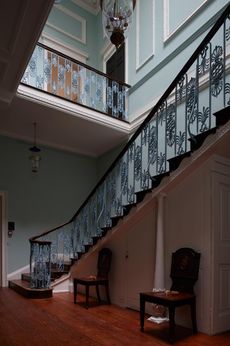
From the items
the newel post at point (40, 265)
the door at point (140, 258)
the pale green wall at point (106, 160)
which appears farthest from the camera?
the pale green wall at point (106, 160)

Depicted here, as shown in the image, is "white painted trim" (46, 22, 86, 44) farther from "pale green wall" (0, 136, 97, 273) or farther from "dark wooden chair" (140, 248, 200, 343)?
"dark wooden chair" (140, 248, 200, 343)

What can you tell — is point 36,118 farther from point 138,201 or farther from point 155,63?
point 138,201

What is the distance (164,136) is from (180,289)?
258 cm

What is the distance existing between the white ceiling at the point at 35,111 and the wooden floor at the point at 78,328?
3.40 m

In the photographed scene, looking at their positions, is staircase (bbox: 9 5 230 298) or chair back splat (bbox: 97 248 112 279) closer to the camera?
staircase (bbox: 9 5 230 298)

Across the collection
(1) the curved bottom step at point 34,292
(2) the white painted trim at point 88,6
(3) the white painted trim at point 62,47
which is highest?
(2) the white painted trim at point 88,6

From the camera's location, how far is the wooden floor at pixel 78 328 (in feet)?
12.4

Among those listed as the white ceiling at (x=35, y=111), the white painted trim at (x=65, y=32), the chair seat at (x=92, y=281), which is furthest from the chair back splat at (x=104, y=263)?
the white painted trim at (x=65, y=32)

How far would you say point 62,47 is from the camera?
8594mm

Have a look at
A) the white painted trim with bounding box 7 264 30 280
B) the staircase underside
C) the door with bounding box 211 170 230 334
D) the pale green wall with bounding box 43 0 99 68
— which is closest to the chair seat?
the staircase underside

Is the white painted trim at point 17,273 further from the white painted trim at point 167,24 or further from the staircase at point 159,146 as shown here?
the white painted trim at point 167,24

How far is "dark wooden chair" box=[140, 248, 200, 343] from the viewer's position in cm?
384

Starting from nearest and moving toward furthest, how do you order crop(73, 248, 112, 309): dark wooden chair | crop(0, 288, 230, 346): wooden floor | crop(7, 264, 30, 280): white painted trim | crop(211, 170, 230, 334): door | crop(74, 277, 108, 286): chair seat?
crop(0, 288, 230, 346): wooden floor
crop(211, 170, 230, 334): door
crop(74, 277, 108, 286): chair seat
crop(73, 248, 112, 309): dark wooden chair
crop(7, 264, 30, 280): white painted trim

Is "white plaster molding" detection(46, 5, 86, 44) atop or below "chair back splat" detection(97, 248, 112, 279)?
atop
